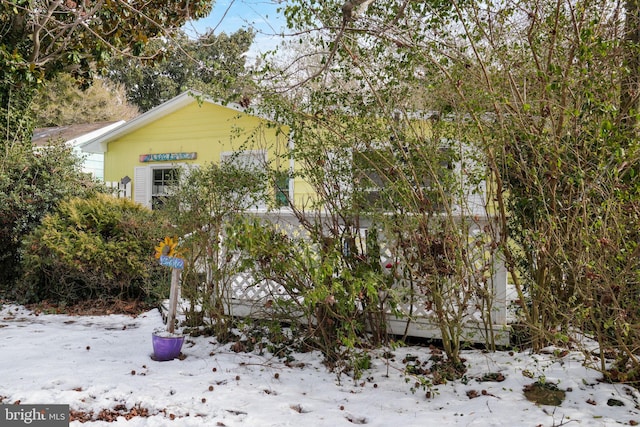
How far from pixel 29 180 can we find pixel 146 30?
2.97 metres

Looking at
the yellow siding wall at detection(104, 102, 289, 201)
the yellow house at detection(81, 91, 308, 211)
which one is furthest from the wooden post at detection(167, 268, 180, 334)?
the yellow house at detection(81, 91, 308, 211)

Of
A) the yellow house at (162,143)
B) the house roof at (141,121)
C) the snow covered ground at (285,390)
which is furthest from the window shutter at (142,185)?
the snow covered ground at (285,390)

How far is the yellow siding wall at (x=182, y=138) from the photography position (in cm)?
1191

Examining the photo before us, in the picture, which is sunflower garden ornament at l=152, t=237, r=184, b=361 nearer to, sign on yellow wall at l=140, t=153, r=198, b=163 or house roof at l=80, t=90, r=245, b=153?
house roof at l=80, t=90, r=245, b=153

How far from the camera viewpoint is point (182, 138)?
1259cm

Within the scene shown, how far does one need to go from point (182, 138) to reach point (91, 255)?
6779 millimetres

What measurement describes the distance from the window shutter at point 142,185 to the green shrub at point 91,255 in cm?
612

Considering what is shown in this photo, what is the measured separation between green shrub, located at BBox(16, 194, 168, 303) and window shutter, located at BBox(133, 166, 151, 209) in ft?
20.1

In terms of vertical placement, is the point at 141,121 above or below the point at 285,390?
above

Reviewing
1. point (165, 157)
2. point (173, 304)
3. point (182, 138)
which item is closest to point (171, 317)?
point (173, 304)

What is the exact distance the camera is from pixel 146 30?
8195mm

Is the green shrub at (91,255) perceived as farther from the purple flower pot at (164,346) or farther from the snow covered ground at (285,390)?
the purple flower pot at (164,346)

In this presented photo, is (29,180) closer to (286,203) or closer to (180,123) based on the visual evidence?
(286,203)

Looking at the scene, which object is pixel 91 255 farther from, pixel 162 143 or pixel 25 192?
pixel 162 143
